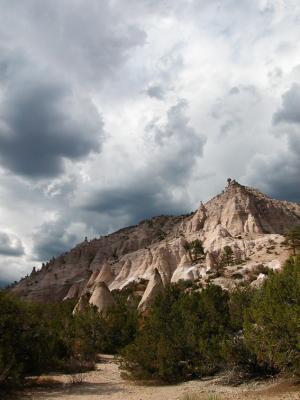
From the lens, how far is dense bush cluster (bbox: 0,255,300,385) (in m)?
14.9

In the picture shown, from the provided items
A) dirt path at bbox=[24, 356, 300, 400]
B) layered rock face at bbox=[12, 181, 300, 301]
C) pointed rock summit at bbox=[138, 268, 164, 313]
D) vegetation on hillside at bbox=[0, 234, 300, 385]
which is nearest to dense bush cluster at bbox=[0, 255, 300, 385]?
vegetation on hillside at bbox=[0, 234, 300, 385]

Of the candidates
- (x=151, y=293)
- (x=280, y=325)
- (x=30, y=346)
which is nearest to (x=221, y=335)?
(x=280, y=325)

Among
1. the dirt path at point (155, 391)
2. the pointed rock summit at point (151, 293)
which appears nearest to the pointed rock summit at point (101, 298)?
the pointed rock summit at point (151, 293)

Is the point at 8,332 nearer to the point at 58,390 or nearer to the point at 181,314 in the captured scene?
the point at 58,390

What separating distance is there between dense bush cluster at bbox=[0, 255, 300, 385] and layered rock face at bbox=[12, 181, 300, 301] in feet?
95.6

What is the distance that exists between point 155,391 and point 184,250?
2429 inches

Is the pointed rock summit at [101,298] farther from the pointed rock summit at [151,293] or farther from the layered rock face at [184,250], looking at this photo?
the layered rock face at [184,250]

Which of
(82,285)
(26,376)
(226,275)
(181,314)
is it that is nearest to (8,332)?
(26,376)

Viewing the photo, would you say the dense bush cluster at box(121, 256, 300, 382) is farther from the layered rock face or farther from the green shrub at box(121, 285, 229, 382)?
the layered rock face

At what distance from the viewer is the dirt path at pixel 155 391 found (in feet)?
48.1

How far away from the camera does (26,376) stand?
61.1ft

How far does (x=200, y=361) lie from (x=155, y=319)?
3559 millimetres

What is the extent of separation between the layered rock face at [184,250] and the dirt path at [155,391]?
107 feet

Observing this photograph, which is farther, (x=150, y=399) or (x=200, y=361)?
(x=200, y=361)
